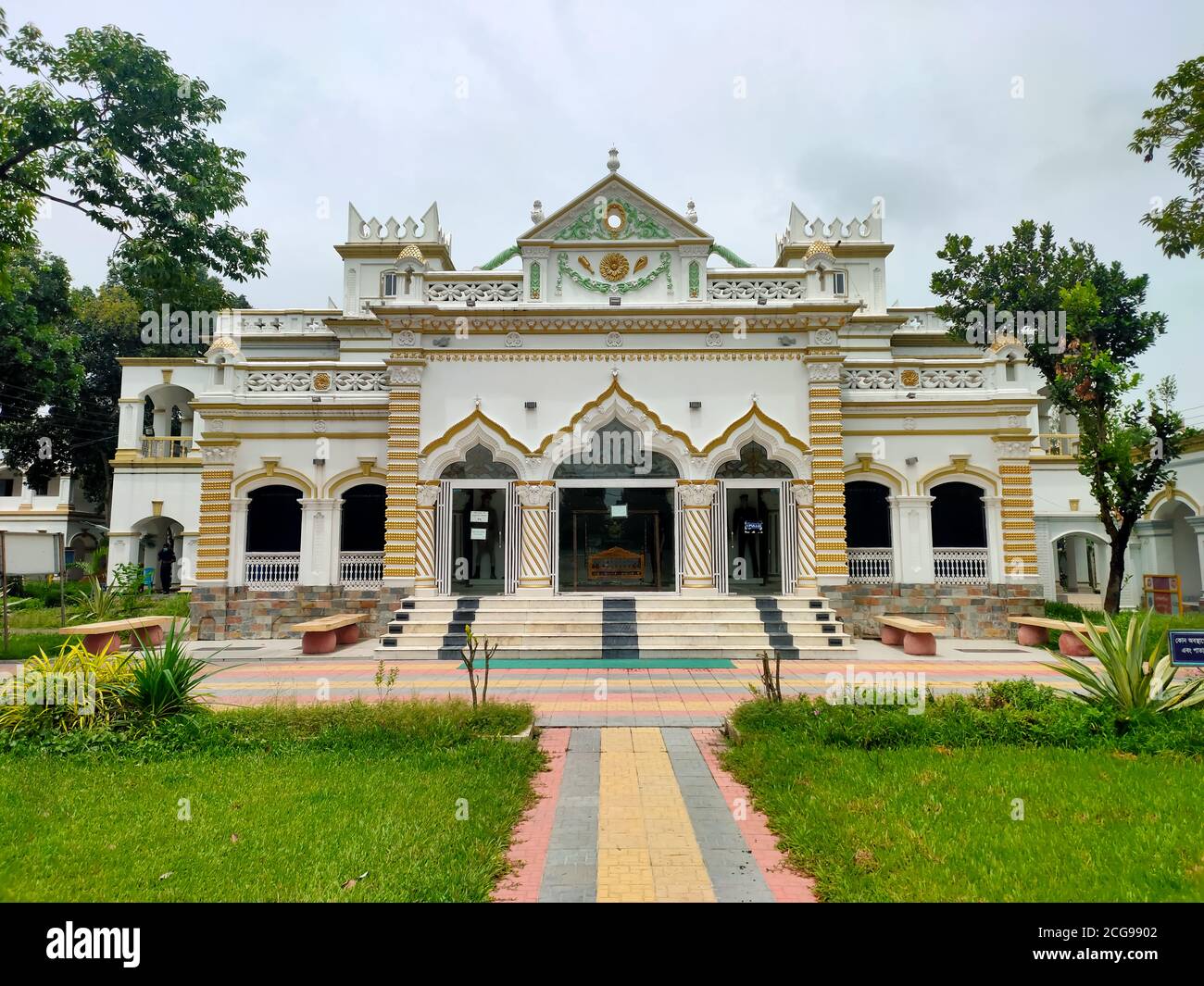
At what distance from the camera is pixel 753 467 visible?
55.7ft

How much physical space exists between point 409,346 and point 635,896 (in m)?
13.8

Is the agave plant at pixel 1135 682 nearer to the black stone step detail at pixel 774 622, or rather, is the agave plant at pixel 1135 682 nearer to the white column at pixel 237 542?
the black stone step detail at pixel 774 622

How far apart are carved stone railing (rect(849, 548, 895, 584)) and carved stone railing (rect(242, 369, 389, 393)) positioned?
39.7 feet

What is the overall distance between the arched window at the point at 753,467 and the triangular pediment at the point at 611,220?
5287 millimetres

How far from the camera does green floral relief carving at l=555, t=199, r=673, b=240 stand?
16094 mm

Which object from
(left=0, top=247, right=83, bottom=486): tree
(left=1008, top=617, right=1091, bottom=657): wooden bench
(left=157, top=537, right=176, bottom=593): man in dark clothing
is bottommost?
(left=1008, top=617, right=1091, bottom=657): wooden bench

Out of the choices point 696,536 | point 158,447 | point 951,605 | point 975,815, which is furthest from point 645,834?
point 158,447

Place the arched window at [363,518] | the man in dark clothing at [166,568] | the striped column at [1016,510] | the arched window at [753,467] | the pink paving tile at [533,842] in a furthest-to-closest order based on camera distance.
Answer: the man in dark clothing at [166,568], the arched window at [363,518], the arched window at [753,467], the striped column at [1016,510], the pink paving tile at [533,842]

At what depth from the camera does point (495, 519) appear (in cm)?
1909

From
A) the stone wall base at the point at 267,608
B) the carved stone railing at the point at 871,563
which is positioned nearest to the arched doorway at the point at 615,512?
the carved stone railing at the point at 871,563

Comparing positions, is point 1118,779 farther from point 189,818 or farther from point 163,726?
point 163,726

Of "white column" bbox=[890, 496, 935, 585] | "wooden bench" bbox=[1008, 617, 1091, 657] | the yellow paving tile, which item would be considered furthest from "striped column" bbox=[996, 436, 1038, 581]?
the yellow paving tile

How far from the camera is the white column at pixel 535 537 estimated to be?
15344mm

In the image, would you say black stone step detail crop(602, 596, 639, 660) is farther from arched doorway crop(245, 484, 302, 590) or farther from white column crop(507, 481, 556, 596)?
arched doorway crop(245, 484, 302, 590)
